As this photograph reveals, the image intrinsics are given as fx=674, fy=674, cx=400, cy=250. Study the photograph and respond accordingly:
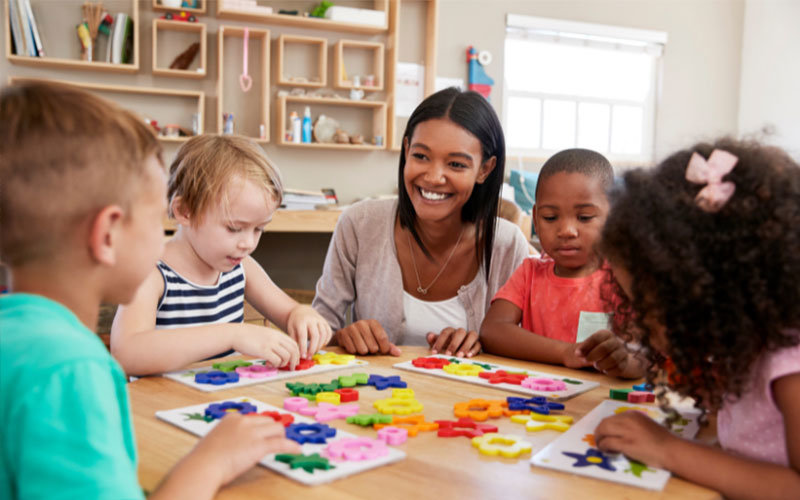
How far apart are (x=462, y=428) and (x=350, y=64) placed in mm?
3860

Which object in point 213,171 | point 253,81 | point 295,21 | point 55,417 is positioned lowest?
point 55,417

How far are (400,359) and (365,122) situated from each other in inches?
130

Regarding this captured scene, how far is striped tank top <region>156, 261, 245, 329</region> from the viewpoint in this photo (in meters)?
1.45

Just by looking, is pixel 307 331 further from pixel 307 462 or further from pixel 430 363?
pixel 307 462

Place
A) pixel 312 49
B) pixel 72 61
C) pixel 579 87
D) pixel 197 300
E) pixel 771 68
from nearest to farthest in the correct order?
pixel 197 300, pixel 72 61, pixel 312 49, pixel 579 87, pixel 771 68

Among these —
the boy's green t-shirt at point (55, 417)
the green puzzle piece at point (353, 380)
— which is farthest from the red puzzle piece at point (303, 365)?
the boy's green t-shirt at point (55, 417)

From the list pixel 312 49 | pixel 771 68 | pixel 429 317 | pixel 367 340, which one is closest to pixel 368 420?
pixel 367 340

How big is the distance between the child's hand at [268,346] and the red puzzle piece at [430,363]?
0.23 meters

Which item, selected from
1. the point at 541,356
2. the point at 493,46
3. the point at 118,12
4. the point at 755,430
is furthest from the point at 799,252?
the point at 493,46

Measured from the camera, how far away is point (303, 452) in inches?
30.4

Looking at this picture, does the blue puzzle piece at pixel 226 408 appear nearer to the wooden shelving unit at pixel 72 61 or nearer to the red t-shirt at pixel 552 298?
the red t-shirt at pixel 552 298

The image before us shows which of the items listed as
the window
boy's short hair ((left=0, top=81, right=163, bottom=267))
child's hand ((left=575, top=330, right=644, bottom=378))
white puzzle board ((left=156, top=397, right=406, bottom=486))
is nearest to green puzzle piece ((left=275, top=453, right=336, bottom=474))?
white puzzle board ((left=156, top=397, right=406, bottom=486))

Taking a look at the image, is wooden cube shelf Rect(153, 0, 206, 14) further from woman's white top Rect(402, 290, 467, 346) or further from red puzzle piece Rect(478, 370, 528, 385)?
red puzzle piece Rect(478, 370, 528, 385)

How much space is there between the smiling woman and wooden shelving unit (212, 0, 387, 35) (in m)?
2.47
